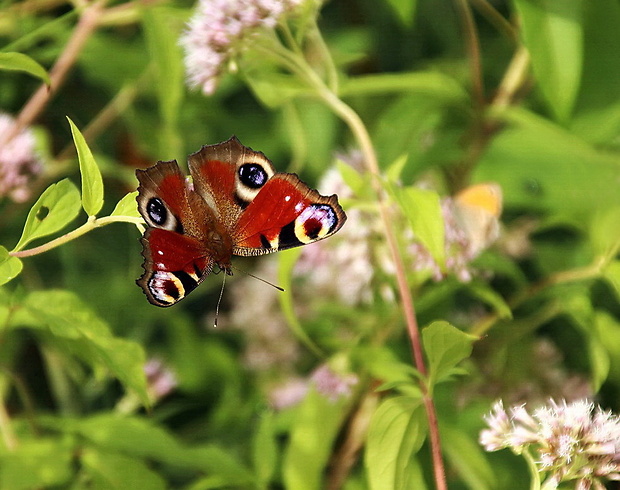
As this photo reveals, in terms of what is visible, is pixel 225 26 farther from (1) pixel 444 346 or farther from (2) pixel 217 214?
(1) pixel 444 346

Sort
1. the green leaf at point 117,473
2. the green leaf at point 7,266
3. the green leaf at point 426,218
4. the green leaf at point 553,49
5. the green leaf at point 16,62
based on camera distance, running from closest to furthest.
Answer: the green leaf at point 7,266
the green leaf at point 16,62
the green leaf at point 426,218
the green leaf at point 117,473
the green leaf at point 553,49

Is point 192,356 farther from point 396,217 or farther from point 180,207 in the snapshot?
point 180,207

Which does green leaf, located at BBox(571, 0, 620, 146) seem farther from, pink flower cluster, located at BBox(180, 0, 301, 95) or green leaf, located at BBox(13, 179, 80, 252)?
green leaf, located at BBox(13, 179, 80, 252)

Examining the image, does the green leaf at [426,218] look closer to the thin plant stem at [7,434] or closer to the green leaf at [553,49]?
the green leaf at [553,49]

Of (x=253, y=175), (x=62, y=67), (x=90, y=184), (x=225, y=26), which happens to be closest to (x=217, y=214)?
(x=253, y=175)

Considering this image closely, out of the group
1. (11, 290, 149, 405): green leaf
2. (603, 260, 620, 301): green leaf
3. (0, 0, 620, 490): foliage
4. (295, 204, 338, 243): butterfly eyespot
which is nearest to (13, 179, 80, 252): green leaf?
(0, 0, 620, 490): foliage

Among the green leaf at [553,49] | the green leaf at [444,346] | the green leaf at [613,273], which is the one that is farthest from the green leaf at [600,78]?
the green leaf at [444,346]
